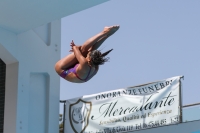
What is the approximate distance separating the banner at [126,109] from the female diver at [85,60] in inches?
104

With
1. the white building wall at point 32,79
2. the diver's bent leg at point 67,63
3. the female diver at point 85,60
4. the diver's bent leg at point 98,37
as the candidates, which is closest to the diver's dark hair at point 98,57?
the female diver at point 85,60

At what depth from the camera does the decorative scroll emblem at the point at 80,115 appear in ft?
26.2

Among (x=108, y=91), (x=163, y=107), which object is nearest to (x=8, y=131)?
(x=108, y=91)

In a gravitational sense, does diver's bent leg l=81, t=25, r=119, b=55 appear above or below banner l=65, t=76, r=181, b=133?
above

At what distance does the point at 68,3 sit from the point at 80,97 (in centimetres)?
232

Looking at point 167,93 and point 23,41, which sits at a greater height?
point 23,41

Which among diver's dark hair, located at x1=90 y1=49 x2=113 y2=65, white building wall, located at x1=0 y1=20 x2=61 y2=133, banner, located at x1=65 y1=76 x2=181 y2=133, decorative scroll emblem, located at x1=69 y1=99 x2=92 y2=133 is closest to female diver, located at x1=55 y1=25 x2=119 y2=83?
diver's dark hair, located at x1=90 y1=49 x2=113 y2=65

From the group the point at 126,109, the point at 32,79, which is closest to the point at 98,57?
the point at 32,79

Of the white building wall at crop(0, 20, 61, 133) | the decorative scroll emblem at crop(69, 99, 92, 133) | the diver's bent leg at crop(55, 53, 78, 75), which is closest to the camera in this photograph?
the diver's bent leg at crop(55, 53, 78, 75)

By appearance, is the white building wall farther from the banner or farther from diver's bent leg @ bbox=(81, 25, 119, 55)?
diver's bent leg @ bbox=(81, 25, 119, 55)

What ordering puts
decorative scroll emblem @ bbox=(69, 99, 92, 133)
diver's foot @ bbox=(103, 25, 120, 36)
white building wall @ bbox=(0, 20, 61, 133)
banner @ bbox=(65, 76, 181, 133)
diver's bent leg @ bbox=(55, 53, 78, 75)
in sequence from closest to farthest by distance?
diver's foot @ bbox=(103, 25, 120, 36)
diver's bent leg @ bbox=(55, 53, 78, 75)
white building wall @ bbox=(0, 20, 61, 133)
banner @ bbox=(65, 76, 181, 133)
decorative scroll emblem @ bbox=(69, 99, 92, 133)

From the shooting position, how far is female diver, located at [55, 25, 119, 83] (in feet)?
15.7

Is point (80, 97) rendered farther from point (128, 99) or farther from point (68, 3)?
point (68, 3)

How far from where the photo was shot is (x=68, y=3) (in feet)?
20.7
